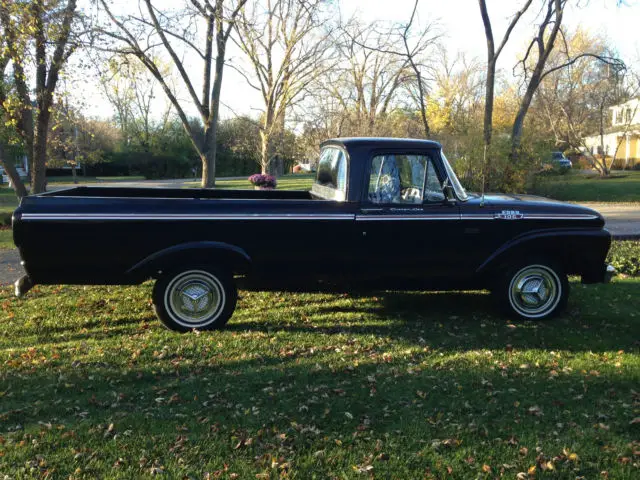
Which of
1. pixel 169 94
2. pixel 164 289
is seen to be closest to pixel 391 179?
pixel 164 289

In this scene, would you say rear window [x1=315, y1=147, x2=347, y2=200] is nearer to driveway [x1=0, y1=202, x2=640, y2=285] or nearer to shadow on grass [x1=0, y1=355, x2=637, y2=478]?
shadow on grass [x1=0, y1=355, x2=637, y2=478]

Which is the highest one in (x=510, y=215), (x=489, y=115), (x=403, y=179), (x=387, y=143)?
(x=489, y=115)

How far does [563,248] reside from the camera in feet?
19.9

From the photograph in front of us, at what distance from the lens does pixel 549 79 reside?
38750 mm

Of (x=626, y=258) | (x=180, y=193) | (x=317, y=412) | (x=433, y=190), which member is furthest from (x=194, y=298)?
(x=626, y=258)

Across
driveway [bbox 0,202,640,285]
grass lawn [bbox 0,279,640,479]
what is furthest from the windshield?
driveway [bbox 0,202,640,285]

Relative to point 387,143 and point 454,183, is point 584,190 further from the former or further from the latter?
point 387,143

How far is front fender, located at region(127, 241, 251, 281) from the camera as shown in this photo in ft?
17.6

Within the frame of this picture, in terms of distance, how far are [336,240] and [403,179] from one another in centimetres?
101

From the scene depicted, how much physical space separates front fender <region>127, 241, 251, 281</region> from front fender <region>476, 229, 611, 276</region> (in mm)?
2622

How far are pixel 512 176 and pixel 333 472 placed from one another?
2160 centimetres

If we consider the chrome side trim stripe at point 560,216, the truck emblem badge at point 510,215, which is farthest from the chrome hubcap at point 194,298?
the chrome side trim stripe at point 560,216

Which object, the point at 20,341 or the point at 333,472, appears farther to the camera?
the point at 20,341

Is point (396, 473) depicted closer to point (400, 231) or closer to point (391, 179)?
point (400, 231)
